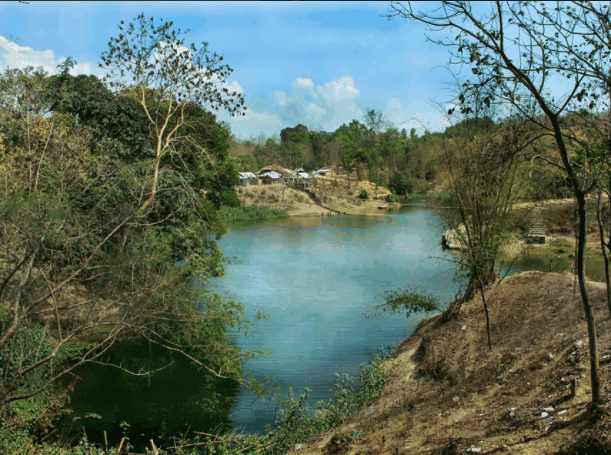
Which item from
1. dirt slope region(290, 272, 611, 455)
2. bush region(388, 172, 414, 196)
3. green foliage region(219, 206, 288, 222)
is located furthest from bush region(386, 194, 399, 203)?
dirt slope region(290, 272, 611, 455)

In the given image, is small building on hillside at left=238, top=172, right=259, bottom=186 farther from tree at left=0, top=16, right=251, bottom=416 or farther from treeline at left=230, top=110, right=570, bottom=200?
tree at left=0, top=16, right=251, bottom=416

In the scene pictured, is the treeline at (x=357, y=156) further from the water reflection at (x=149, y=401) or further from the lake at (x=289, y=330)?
the water reflection at (x=149, y=401)

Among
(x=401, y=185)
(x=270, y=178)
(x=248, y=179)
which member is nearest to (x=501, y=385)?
(x=248, y=179)

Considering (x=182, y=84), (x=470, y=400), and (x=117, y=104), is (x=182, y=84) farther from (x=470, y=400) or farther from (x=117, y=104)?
(x=470, y=400)

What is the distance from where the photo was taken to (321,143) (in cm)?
8494

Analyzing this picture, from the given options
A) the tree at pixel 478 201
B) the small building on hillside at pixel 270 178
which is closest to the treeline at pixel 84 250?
the tree at pixel 478 201

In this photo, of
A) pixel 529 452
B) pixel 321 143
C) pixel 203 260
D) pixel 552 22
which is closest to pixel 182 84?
pixel 203 260

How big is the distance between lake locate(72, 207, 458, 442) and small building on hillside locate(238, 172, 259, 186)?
27968 millimetres

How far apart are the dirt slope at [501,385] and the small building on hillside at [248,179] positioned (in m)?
49.5

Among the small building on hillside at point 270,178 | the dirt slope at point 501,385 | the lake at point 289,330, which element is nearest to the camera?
the dirt slope at point 501,385

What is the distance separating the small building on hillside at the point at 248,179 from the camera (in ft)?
206

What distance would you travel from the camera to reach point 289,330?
687 inches

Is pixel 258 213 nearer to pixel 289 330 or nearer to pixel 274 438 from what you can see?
pixel 289 330

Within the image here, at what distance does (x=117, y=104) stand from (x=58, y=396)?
9.12m
